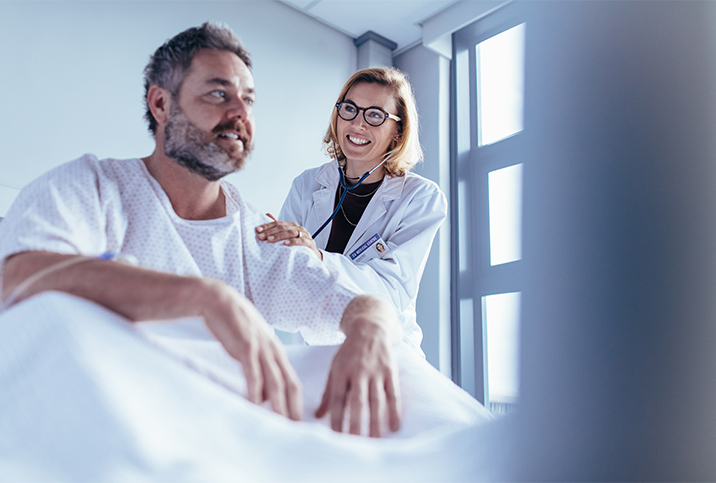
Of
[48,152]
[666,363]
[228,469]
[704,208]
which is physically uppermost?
[48,152]

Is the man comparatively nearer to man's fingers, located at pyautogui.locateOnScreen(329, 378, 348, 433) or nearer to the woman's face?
man's fingers, located at pyautogui.locateOnScreen(329, 378, 348, 433)

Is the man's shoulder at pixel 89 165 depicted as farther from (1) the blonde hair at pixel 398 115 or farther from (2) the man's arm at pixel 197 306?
(1) the blonde hair at pixel 398 115

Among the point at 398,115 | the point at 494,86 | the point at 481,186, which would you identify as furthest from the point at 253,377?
the point at 494,86

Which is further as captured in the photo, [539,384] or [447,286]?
[447,286]

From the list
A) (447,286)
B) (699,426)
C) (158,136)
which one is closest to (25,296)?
(158,136)

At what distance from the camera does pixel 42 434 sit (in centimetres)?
51

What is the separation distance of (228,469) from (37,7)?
2364mm

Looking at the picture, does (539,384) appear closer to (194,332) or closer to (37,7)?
(194,332)

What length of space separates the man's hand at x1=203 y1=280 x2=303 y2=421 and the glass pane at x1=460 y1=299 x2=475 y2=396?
95.9 inches

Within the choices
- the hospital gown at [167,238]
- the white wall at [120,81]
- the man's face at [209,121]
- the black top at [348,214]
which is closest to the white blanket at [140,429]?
the hospital gown at [167,238]

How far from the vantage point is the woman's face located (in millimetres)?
1932

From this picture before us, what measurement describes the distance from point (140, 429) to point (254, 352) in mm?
168

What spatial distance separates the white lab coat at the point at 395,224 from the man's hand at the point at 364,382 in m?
→ 0.77

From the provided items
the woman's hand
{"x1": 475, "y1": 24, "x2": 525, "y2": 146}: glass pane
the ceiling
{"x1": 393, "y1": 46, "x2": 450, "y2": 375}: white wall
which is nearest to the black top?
the woman's hand
